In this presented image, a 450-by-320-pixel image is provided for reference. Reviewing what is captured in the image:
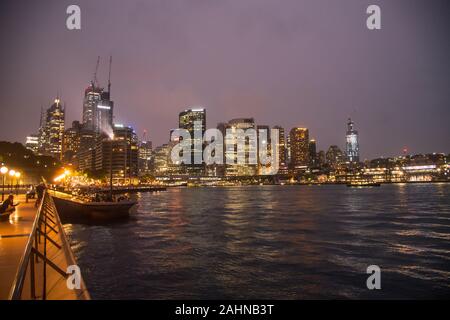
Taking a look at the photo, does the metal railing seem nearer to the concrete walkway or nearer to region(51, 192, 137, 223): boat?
the concrete walkway

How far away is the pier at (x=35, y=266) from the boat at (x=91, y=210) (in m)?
25.9

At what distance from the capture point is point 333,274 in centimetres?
1636

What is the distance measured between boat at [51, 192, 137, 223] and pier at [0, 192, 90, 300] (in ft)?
85.0

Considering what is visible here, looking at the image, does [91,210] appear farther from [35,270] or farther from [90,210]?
[35,270]

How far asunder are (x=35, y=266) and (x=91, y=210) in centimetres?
3383

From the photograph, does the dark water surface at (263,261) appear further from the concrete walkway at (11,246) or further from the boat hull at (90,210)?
the boat hull at (90,210)

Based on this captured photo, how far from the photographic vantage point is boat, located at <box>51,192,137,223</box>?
40812 millimetres

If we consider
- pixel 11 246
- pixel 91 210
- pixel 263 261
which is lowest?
pixel 263 261

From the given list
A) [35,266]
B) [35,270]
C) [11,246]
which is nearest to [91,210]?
[11,246]

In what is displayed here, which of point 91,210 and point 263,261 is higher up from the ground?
point 91,210

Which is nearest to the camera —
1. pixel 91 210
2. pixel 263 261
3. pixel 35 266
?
pixel 35 266

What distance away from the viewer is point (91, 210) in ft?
134
